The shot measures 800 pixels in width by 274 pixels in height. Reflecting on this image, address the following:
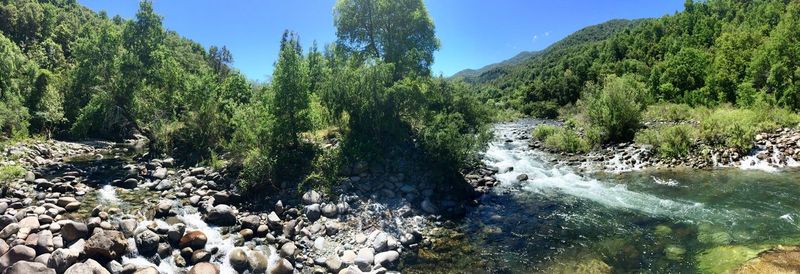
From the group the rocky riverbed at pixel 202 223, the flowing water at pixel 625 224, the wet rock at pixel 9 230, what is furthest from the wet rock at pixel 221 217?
the flowing water at pixel 625 224

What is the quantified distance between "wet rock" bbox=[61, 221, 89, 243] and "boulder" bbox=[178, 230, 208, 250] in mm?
2869

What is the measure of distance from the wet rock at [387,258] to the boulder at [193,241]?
5.83m

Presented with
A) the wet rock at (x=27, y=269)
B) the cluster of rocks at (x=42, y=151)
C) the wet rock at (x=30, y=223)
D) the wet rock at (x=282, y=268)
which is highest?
the cluster of rocks at (x=42, y=151)

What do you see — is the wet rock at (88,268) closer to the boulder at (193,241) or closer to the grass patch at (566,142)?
the boulder at (193,241)

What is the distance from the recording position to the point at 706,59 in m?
66.1

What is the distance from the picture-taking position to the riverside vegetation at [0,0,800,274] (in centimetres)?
1338

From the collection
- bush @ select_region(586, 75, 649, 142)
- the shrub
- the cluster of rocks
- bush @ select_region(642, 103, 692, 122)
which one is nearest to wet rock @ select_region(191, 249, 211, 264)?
the cluster of rocks

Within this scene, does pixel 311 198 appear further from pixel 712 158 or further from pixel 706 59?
pixel 706 59

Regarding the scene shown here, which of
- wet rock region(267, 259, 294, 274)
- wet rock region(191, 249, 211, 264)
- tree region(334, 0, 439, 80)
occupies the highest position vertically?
tree region(334, 0, 439, 80)

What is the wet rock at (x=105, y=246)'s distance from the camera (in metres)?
12.0

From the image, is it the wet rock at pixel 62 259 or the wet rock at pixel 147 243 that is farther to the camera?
the wet rock at pixel 147 243

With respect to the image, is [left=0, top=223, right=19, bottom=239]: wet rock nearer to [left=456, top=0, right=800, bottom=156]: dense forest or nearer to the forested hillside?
[left=456, top=0, right=800, bottom=156]: dense forest

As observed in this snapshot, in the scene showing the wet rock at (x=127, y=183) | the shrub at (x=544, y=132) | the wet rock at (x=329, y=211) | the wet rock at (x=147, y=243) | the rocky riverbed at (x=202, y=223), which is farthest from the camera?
the shrub at (x=544, y=132)

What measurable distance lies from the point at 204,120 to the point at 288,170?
10.3 meters
